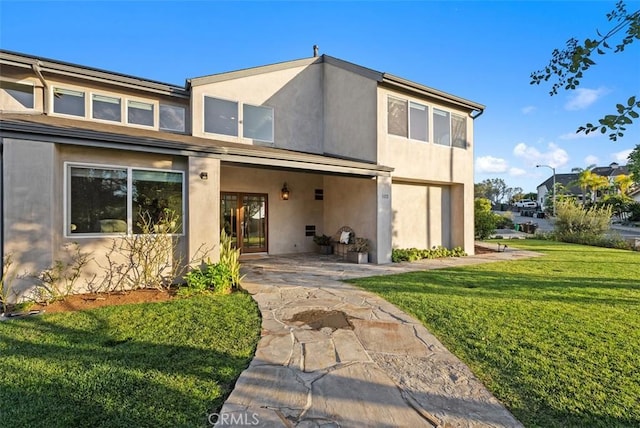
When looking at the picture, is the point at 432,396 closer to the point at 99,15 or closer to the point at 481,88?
the point at 99,15

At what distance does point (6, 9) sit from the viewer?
7.61 m

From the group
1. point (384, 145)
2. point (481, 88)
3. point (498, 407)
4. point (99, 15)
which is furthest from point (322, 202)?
point (498, 407)

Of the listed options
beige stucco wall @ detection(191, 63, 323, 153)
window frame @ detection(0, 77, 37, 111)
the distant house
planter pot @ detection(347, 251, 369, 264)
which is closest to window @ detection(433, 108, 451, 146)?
beige stucco wall @ detection(191, 63, 323, 153)

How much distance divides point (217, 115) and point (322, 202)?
5499 mm

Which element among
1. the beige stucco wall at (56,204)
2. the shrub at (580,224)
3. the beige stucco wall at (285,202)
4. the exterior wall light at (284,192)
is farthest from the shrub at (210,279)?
the shrub at (580,224)

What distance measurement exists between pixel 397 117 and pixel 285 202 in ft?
18.0

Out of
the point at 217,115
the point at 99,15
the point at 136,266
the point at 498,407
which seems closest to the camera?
the point at 498,407

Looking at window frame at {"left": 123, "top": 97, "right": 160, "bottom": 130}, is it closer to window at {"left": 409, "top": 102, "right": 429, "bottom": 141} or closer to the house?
the house

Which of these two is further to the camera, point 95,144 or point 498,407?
point 95,144

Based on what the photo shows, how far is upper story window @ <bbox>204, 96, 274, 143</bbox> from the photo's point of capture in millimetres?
10821

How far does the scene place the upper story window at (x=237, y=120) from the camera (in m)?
10.8

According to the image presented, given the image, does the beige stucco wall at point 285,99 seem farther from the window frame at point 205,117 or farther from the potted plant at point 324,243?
the potted plant at point 324,243

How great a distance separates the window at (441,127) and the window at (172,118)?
958cm

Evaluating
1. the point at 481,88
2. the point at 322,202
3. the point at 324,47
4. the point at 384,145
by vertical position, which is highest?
the point at 324,47
